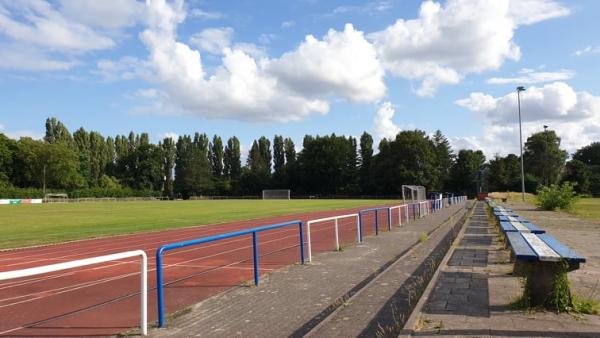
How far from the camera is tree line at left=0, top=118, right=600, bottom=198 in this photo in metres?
96.2

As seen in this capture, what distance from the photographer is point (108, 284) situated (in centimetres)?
878

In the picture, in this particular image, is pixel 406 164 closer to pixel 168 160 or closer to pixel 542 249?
pixel 168 160

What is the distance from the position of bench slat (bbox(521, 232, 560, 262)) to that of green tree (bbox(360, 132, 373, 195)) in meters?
98.2

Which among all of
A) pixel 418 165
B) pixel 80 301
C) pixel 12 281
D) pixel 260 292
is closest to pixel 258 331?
pixel 260 292

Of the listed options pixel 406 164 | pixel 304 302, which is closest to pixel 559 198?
pixel 304 302

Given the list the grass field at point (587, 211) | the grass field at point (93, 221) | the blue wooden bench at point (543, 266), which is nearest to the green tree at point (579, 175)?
the grass field at point (587, 211)

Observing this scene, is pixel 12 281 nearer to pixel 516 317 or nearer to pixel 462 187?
pixel 516 317

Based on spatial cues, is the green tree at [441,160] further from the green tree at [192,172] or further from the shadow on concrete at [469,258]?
the shadow on concrete at [469,258]

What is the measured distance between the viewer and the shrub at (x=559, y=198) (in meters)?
31.1

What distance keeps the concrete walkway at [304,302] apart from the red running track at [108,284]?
2.08 ft

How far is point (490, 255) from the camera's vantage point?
10406mm

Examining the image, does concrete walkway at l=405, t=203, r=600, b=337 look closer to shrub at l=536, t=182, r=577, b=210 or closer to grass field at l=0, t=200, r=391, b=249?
grass field at l=0, t=200, r=391, b=249

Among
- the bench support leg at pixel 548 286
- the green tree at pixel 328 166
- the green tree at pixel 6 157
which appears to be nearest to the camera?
the bench support leg at pixel 548 286

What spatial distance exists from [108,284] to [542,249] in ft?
22.8
